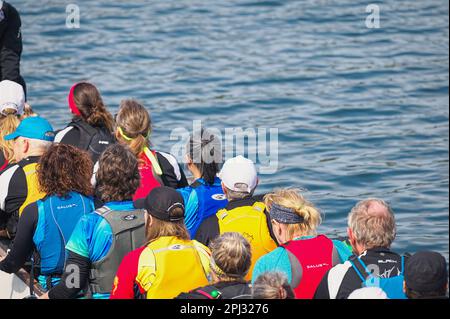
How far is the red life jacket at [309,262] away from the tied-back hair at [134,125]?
1.95 m

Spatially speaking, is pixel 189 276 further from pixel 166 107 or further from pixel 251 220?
pixel 166 107

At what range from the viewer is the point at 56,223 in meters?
6.06

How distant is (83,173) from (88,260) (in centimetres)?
66

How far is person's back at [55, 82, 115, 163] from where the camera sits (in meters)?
7.74

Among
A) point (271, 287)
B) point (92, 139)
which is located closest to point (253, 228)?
point (271, 287)

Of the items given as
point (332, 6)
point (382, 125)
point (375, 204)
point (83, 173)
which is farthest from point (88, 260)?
point (332, 6)

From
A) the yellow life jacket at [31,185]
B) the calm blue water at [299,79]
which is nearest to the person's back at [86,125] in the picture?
the yellow life jacket at [31,185]

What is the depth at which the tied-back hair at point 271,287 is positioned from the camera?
4.73 m

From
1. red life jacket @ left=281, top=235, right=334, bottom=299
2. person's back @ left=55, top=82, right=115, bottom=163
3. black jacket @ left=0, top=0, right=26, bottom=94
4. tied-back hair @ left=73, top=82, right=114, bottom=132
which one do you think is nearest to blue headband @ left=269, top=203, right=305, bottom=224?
red life jacket @ left=281, top=235, right=334, bottom=299

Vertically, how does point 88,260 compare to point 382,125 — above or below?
above

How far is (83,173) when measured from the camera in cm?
614

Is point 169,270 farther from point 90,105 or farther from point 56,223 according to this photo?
point 90,105

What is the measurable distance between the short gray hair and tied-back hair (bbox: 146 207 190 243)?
3.38 ft

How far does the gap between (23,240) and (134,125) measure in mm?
1562
